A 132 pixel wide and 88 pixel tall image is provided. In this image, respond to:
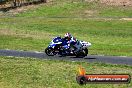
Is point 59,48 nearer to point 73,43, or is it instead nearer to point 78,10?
point 73,43

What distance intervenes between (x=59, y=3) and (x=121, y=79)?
224 feet

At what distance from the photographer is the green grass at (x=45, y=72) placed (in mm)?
22641

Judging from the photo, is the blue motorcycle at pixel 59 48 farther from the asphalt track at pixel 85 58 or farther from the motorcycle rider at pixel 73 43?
the asphalt track at pixel 85 58

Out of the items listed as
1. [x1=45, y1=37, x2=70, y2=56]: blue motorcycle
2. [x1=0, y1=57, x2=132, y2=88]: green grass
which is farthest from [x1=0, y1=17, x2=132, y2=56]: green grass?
[x1=0, y1=57, x2=132, y2=88]: green grass

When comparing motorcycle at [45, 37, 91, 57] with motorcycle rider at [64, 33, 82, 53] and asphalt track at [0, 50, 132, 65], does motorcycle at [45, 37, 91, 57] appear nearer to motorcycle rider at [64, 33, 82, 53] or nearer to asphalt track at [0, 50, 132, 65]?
motorcycle rider at [64, 33, 82, 53]

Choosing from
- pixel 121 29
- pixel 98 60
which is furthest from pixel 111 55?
pixel 121 29

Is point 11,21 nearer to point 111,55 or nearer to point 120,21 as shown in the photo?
point 120,21

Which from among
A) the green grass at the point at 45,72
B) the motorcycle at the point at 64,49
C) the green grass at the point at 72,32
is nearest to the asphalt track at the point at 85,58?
the motorcycle at the point at 64,49

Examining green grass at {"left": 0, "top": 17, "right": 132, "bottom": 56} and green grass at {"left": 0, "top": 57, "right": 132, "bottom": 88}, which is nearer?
green grass at {"left": 0, "top": 57, "right": 132, "bottom": 88}

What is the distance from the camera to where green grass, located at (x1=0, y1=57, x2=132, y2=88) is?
74.3ft

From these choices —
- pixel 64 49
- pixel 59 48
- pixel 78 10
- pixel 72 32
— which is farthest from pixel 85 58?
pixel 78 10

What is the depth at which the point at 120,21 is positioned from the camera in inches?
2726

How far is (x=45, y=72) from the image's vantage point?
2580 centimetres

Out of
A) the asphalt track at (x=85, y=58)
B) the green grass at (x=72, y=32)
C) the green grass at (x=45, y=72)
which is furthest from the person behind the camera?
the green grass at (x=72, y=32)
